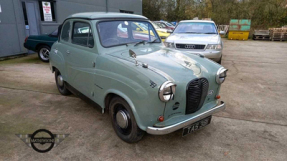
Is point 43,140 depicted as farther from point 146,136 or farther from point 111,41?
point 111,41

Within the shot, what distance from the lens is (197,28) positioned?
7.60 m

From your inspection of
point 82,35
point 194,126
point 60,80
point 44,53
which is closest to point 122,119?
point 194,126

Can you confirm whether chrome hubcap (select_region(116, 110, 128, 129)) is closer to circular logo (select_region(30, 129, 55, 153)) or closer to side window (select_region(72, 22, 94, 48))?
circular logo (select_region(30, 129, 55, 153))

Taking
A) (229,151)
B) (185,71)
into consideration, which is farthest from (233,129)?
(185,71)

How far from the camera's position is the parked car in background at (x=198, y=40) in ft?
20.7

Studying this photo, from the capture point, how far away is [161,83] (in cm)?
236

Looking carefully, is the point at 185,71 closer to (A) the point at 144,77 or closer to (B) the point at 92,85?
(A) the point at 144,77

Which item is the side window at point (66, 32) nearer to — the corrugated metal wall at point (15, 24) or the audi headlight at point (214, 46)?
the audi headlight at point (214, 46)

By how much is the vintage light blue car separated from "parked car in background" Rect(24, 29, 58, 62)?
416 centimetres

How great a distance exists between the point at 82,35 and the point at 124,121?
184 cm

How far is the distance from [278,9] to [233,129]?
2333cm

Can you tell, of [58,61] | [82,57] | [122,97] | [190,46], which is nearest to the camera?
[122,97]

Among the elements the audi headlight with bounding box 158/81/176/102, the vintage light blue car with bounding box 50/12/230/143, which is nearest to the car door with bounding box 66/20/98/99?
the vintage light blue car with bounding box 50/12/230/143

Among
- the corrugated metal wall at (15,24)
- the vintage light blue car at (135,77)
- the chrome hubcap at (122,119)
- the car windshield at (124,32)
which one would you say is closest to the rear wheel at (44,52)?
the corrugated metal wall at (15,24)
